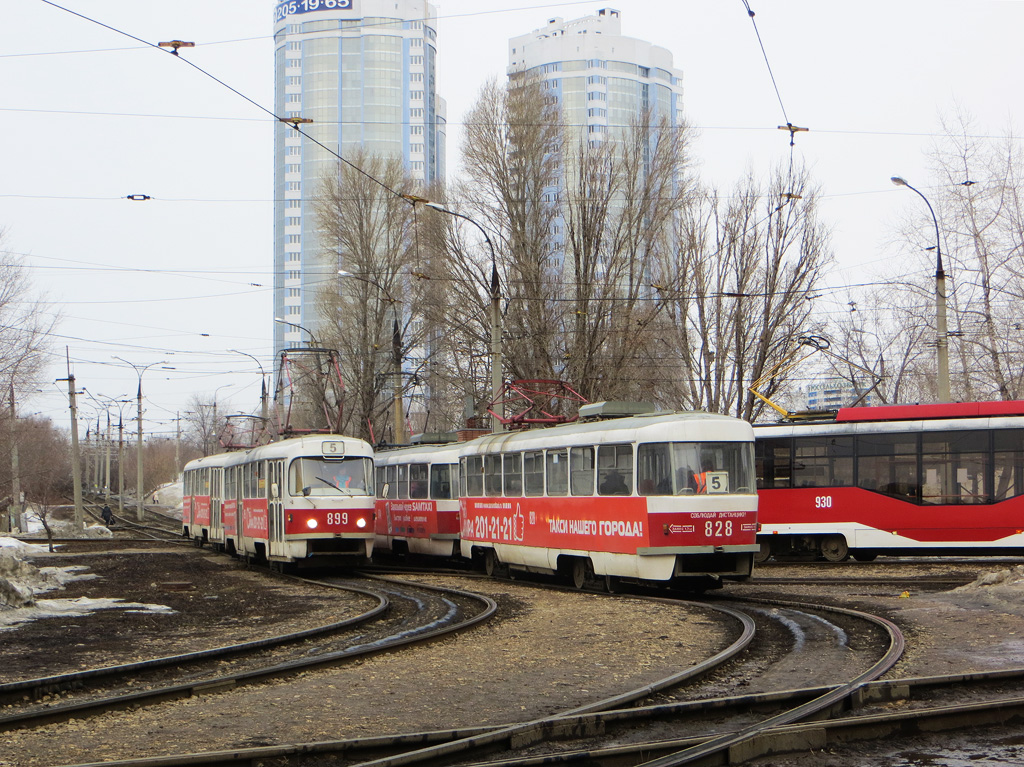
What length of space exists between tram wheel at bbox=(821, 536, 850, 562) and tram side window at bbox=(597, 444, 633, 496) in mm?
7776

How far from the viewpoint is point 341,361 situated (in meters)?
45.1

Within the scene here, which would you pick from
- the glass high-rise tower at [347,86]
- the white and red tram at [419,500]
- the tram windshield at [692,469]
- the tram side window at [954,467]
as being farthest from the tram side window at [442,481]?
the glass high-rise tower at [347,86]

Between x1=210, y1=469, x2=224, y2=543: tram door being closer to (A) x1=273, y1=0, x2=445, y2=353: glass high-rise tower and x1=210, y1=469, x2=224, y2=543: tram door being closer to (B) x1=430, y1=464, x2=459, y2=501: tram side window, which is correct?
(B) x1=430, y1=464, x2=459, y2=501: tram side window

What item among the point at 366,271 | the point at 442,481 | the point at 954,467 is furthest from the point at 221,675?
the point at 366,271

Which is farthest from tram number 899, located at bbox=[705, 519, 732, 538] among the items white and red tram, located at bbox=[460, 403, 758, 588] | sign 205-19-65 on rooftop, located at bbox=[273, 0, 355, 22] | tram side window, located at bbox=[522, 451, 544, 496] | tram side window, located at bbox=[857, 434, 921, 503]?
sign 205-19-65 on rooftop, located at bbox=[273, 0, 355, 22]

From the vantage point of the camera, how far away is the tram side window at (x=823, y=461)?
21.9m

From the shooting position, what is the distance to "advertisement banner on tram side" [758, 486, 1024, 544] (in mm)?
20469

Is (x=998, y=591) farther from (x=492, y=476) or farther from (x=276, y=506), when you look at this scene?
(x=276, y=506)

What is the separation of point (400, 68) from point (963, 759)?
123286 millimetres

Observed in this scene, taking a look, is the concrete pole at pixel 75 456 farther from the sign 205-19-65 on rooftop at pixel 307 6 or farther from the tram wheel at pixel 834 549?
the sign 205-19-65 on rooftop at pixel 307 6

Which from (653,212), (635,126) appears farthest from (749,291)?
(635,126)

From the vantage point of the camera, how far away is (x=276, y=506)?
878 inches

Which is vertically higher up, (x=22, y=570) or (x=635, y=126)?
(x=635, y=126)

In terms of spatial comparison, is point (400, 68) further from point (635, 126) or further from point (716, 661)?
point (716, 661)
